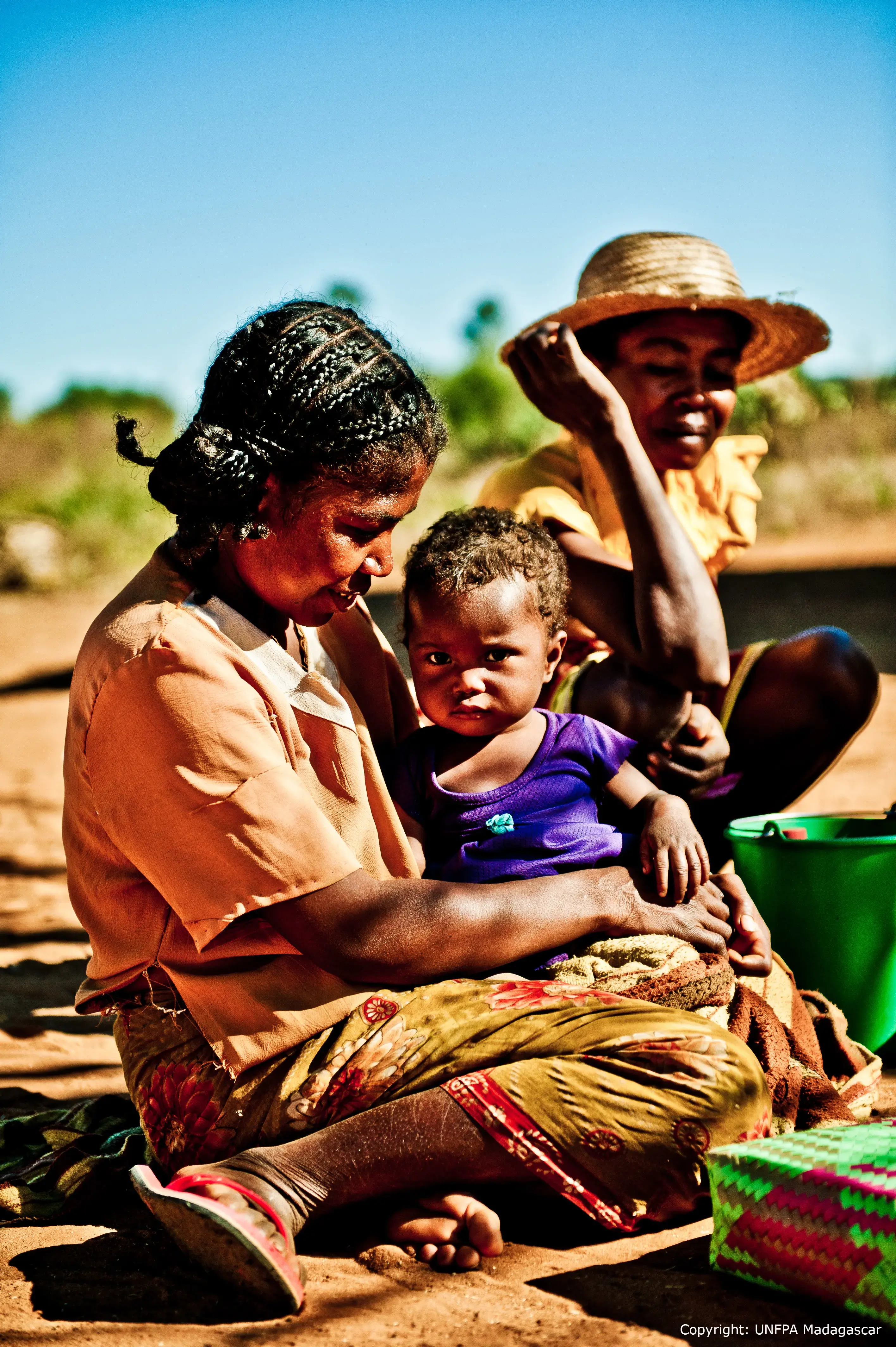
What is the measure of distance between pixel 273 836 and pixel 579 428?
1645mm

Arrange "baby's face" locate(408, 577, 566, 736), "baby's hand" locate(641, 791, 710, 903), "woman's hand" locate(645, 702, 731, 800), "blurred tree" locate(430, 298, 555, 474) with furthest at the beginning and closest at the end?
"blurred tree" locate(430, 298, 555, 474) → "woman's hand" locate(645, 702, 731, 800) → "baby's face" locate(408, 577, 566, 736) → "baby's hand" locate(641, 791, 710, 903)

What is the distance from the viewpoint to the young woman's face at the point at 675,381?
3.68m

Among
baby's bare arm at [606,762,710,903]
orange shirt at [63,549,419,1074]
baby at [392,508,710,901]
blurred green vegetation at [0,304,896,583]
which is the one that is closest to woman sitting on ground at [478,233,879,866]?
baby at [392,508,710,901]

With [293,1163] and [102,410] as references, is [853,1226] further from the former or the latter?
[102,410]

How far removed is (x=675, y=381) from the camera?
368 centimetres

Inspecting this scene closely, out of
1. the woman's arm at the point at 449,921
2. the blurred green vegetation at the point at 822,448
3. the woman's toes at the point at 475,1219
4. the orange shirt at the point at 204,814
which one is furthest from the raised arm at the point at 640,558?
the blurred green vegetation at the point at 822,448

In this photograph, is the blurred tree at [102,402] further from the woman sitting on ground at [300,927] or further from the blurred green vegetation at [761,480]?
the woman sitting on ground at [300,927]

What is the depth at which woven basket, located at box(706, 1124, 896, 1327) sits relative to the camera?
1897 millimetres

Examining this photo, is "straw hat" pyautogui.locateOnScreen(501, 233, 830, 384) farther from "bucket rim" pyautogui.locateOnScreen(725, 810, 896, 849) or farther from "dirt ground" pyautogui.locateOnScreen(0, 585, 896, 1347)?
"dirt ground" pyautogui.locateOnScreen(0, 585, 896, 1347)

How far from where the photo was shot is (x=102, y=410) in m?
47.3

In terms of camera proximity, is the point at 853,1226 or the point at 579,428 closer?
the point at 853,1226

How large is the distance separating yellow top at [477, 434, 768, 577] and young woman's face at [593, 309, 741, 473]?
0.54 feet

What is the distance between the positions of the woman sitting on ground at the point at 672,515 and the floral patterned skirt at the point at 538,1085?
1.19 metres

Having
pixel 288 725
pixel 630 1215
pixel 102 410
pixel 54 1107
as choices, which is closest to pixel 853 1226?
pixel 630 1215
